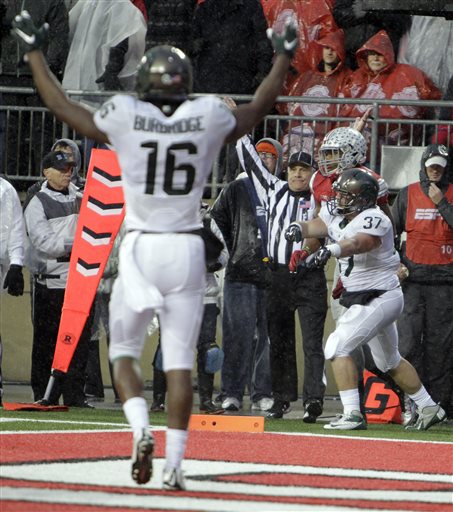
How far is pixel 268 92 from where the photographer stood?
7.53 meters

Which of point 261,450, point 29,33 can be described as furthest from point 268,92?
point 261,450

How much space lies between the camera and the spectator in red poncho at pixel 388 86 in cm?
1408

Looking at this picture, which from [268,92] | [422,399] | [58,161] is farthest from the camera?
[58,161]

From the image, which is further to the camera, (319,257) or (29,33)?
(319,257)

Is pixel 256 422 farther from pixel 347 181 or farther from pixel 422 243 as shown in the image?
pixel 422 243

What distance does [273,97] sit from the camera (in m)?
7.55

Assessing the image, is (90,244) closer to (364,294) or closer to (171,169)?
(364,294)

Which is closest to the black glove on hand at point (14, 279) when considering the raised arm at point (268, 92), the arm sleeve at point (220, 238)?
the arm sleeve at point (220, 238)

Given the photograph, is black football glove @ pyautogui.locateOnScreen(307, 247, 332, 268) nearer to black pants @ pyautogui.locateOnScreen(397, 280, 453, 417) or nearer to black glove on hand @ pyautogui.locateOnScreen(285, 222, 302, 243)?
black glove on hand @ pyautogui.locateOnScreen(285, 222, 302, 243)

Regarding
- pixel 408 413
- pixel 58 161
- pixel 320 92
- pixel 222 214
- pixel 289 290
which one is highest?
pixel 320 92

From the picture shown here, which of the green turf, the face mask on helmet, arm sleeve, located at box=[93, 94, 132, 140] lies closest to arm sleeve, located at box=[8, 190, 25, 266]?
the green turf

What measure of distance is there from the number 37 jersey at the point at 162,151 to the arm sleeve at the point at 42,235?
5316 mm

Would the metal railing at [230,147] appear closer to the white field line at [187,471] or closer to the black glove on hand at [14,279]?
the black glove on hand at [14,279]

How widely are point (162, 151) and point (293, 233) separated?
448cm
